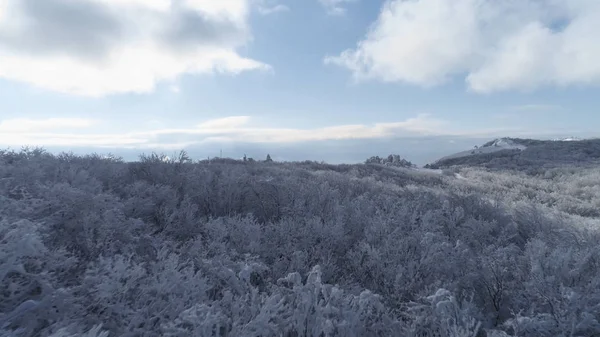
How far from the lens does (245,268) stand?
3516 millimetres

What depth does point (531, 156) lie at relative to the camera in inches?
1251

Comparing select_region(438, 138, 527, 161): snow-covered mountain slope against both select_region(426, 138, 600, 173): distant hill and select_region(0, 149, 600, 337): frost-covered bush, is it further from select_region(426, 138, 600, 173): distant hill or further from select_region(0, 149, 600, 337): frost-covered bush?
select_region(0, 149, 600, 337): frost-covered bush

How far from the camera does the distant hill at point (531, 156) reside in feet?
91.4

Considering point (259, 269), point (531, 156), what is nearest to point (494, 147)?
point (531, 156)

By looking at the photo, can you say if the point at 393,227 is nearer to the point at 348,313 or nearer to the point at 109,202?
the point at 348,313

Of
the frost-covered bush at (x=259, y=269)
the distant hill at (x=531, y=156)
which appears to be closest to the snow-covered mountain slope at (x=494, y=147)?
the distant hill at (x=531, y=156)

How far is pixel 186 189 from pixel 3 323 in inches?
207

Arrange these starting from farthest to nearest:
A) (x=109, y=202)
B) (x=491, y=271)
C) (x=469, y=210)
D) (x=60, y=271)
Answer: (x=469, y=210) < (x=109, y=202) < (x=491, y=271) < (x=60, y=271)

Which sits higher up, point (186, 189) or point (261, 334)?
A: point (186, 189)

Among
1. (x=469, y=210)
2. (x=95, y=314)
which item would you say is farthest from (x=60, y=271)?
(x=469, y=210)

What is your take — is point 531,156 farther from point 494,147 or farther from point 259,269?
point 259,269

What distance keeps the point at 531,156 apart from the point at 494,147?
306 inches

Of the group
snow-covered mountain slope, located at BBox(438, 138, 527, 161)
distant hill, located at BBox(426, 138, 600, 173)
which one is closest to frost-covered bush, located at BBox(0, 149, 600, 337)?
distant hill, located at BBox(426, 138, 600, 173)

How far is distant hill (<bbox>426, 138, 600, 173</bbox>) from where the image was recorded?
1096 inches
